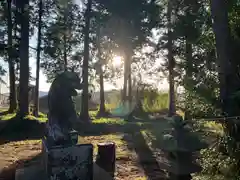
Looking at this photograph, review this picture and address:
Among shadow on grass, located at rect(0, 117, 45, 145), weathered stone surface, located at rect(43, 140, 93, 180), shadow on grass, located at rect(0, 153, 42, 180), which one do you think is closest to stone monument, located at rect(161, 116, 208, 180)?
weathered stone surface, located at rect(43, 140, 93, 180)

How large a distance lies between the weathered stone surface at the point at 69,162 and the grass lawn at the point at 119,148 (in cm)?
119

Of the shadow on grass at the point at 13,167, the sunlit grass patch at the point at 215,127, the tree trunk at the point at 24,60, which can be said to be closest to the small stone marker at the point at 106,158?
the shadow on grass at the point at 13,167

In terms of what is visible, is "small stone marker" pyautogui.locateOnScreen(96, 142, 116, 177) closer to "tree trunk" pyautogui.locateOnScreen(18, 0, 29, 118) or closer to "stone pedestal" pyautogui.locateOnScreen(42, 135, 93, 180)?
"stone pedestal" pyautogui.locateOnScreen(42, 135, 93, 180)

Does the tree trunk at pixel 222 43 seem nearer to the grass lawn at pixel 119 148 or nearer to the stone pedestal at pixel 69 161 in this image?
the grass lawn at pixel 119 148

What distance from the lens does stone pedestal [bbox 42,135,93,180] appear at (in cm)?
423

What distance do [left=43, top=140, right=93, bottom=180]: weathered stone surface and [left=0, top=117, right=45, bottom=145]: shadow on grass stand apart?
7160 mm

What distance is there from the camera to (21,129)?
468 inches

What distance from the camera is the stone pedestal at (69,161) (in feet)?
13.9

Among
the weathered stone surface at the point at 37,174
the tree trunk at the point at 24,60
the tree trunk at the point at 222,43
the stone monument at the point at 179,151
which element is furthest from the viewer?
the tree trunk at the point at 24,60

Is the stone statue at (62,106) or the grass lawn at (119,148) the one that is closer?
the stone statue at (62,106)

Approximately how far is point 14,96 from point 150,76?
27.8 ft

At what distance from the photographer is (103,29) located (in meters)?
17.8

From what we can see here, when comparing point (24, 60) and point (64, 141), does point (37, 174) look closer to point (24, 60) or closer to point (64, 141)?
point (64, 141)

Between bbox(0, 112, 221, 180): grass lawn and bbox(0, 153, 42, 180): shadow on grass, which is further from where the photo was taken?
bbox(0, 112, 221, 180): grass lawn
